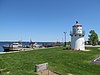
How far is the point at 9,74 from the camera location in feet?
57.7

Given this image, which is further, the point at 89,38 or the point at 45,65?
the point at 89,38

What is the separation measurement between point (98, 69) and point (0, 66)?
35.6 ft

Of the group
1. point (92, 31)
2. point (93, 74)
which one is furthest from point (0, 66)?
point (92, 31)

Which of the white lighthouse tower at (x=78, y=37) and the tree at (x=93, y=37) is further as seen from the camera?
the tree at (x=93, y=37)

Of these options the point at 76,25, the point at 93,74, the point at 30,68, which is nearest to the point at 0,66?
the point at 30,68

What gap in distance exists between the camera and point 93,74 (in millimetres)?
21344

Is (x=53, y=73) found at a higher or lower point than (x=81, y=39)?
lower

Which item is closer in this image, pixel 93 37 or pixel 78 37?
pixel 78 37

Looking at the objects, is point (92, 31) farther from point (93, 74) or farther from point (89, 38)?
point (93, 74)

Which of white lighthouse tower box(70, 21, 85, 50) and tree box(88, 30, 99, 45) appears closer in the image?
white lighthouse tower box(70, 21, 85, 50)

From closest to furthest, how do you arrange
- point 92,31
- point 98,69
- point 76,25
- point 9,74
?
point 9,74 → point 98,69 → point 76,25 → point 92,31

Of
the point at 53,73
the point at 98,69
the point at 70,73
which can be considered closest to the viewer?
the point at 53,73

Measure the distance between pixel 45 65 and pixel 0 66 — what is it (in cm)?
485

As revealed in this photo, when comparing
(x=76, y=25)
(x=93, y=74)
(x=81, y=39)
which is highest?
(x=76, y=25)
